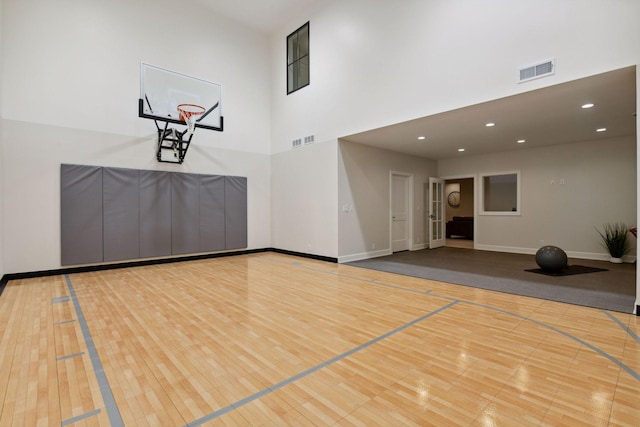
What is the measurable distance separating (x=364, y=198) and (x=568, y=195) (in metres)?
4.92

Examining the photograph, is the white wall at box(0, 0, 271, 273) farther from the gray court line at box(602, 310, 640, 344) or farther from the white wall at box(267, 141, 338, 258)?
the gray court line at box(602, 310, 640, 344)

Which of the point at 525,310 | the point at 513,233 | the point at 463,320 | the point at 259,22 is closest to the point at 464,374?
the point at 463,320

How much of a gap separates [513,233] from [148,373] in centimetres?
887

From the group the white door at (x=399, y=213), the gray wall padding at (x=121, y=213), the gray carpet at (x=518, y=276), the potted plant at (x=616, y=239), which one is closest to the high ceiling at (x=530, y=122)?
the white door at (x=399, y=213)

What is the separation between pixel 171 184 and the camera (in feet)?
23.1

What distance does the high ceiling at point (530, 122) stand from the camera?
4105 mm

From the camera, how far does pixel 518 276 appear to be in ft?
17.4

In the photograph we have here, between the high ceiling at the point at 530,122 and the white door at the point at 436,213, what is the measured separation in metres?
1.60

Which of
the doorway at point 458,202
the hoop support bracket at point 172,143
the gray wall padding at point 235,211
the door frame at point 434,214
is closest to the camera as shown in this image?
the hoop support bracket at point 172,143

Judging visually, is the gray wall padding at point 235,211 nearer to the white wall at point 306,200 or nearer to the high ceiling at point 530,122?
the white wall at point 306,200

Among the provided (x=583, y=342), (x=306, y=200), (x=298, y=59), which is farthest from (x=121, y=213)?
(x=583, y=342)

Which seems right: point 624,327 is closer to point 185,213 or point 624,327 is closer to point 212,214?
point 212,214

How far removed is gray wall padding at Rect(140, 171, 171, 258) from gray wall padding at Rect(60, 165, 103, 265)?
767 millimetres

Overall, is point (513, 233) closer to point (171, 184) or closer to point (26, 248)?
point (171, 184)
